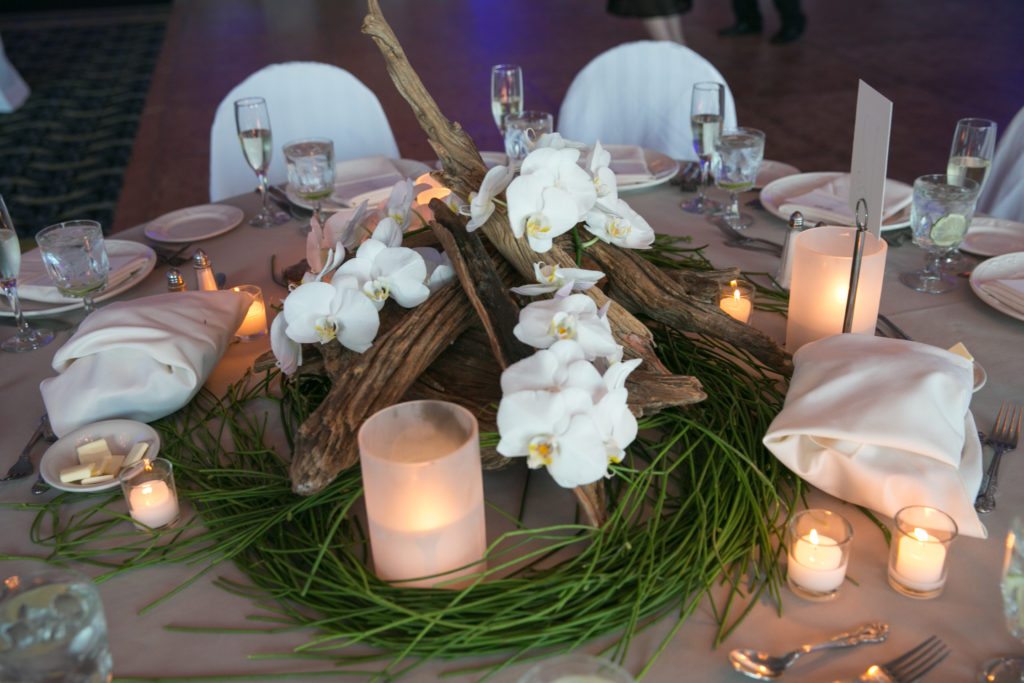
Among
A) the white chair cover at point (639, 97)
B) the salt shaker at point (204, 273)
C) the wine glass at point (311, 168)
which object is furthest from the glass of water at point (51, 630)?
the white chair cover at point (639, 97)

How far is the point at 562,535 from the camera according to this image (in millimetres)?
978

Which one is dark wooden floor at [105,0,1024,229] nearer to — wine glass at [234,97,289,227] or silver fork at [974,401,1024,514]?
wine glass at [234,97,289,227]

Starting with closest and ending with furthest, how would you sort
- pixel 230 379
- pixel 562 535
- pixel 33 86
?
1. pixel 562 535
2. pixel 230 379
3. pixel 33 86

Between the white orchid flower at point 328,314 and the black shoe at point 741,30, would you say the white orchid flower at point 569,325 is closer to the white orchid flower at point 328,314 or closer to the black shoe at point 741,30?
the white orchid flower at point 328,314

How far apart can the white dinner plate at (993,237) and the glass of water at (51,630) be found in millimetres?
1479

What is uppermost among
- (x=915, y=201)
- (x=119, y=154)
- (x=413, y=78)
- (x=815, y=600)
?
(x=413, y=78)

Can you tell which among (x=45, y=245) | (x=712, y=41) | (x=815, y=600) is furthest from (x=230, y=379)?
(x=712, y=41)

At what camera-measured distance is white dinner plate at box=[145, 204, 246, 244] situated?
70.6 inches

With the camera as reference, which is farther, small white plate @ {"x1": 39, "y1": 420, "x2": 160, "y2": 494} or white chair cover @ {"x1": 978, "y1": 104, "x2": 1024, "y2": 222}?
white chair cover @ {"x1": 978, "y1": 104, "x2": 1024, "y2": 222}

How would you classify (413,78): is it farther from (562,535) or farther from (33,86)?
(33,86)

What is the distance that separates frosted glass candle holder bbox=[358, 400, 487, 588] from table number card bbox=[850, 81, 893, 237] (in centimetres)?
65

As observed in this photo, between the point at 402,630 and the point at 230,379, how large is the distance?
59 centimetres

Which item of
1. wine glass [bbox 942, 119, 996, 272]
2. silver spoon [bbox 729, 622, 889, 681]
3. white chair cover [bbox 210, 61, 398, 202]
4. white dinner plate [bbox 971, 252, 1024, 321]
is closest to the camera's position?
silver spoon [bbox 729, 622, 889, 681]

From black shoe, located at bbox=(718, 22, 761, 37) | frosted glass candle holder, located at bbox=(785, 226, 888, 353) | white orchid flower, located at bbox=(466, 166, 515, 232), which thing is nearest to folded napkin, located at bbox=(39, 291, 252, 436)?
white orchid flower, located at bbox=(466, 166, 515, 232)
